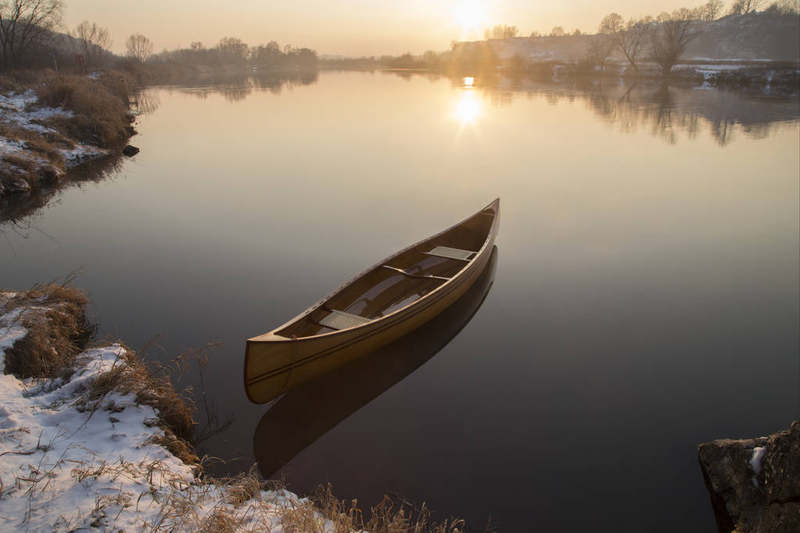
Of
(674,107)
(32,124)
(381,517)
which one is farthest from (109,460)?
(674,107)

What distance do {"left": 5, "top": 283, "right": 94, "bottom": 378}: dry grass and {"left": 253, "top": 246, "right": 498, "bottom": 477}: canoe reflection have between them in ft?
9.82

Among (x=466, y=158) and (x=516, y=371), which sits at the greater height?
(x=466, y=158)

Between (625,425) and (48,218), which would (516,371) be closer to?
(625,425)

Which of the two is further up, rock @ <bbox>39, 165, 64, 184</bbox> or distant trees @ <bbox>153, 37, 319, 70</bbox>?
distant trees @ <bbox>153, 37, 319, 70</bbox>

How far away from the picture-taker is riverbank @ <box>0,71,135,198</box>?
1803cm

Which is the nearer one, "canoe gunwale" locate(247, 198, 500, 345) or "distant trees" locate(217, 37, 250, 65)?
"canoe gunwale" locate(247, 198, 500, 345)

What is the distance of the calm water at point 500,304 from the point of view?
20.9 ft

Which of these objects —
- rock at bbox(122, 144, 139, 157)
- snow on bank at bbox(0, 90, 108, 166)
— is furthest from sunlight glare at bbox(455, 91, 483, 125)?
snow on bank at bbox(0, 90, 108, 166)

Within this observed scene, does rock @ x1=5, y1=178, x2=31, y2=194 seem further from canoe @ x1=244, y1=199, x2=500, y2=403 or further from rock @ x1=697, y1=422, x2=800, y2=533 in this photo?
rock @ x1=697, y1=422, x2=800, y2=533

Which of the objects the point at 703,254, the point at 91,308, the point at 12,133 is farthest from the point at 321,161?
the point at 703,254

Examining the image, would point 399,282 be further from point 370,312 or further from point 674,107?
point 674,107

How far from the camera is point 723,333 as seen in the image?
30.1ft

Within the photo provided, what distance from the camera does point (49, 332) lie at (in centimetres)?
754

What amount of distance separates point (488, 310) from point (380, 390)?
11.1 ft
